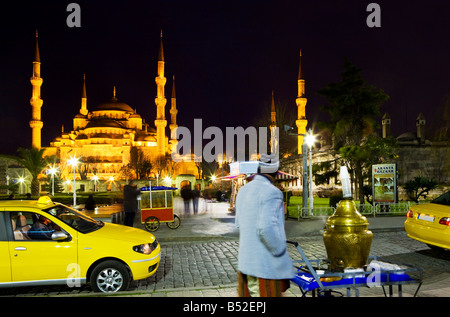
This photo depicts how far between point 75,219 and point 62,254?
118 cm

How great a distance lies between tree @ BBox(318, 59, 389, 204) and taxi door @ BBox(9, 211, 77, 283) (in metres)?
19.5

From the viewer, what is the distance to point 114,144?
8081cm

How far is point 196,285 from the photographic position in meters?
6.43

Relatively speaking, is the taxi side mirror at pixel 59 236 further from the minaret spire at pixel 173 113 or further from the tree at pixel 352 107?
the minaret spire at pixel 173 113

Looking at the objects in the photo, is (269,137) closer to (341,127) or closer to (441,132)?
(441,132)

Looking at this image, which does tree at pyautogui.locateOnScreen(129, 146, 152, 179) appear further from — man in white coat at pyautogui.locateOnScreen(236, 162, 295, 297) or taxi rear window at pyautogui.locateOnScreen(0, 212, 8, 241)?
man in white coat at pyautogui.locateOnScreen(236, 162, 295, 297)

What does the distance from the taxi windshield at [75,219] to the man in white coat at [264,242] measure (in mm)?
3782

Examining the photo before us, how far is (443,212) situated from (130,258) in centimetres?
625

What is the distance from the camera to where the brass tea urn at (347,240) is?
466cm

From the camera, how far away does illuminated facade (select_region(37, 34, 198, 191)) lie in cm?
7362

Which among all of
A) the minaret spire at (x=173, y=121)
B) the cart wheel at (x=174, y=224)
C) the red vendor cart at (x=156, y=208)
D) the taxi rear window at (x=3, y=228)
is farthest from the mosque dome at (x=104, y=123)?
the taxi rear window at (x=3, y=228)

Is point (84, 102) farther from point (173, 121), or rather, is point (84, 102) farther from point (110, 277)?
point (110, 277)
